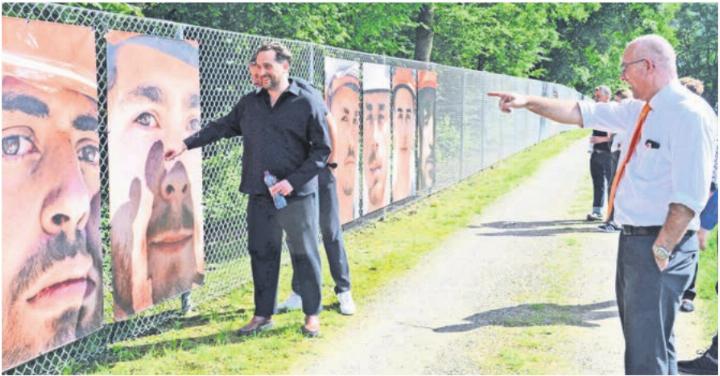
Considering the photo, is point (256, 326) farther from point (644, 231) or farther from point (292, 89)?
point (644, 231)

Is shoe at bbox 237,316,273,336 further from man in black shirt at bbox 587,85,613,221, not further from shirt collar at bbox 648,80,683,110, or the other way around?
man in black shirt at bbox 587,85,613,221

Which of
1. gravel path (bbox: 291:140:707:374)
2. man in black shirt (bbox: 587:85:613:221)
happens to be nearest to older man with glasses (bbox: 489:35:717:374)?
gravel path (bbox: 291:140:707:374)

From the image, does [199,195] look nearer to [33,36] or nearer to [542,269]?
[33,36]

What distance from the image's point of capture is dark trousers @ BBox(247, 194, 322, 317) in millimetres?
→ 5859

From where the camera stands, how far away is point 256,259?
600 cm

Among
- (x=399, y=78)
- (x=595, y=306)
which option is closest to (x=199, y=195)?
(x=595, y=306)

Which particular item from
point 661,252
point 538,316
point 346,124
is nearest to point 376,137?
point 346,124

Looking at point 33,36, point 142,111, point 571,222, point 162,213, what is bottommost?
point 571,222

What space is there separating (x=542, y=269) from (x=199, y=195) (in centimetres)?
376

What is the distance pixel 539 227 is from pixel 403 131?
2.50 metres

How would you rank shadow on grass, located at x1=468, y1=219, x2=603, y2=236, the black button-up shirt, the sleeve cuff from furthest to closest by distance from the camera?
1. shadow on grass, located at x1=468, y1=219, x2=603, y2=236
2. the black button-up shirt
3. the sleeve cuff

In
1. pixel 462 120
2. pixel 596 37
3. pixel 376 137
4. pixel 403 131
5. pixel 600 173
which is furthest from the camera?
pixel 596 37

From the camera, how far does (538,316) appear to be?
21.8ft

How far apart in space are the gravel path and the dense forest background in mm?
5205
